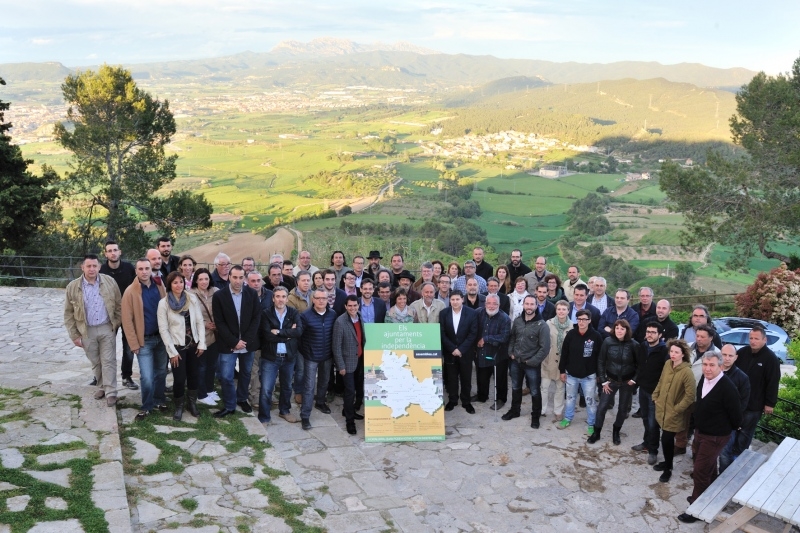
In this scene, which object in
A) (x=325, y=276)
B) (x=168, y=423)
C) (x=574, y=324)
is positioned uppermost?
(x=325, y=276)

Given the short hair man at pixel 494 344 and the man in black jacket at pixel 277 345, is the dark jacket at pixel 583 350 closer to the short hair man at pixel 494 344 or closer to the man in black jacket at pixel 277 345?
the short hair man at pixel 494 344

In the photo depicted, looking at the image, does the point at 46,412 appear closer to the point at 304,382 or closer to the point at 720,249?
the point at 304,382

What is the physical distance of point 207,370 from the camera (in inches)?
281

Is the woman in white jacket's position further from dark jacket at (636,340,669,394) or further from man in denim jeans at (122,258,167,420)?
dark jacket at (636,340,669,394)

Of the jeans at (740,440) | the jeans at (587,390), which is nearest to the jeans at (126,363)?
the jeans at (587,390)

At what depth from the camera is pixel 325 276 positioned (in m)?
7.59

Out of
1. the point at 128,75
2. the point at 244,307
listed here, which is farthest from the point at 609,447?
the point at 128,75

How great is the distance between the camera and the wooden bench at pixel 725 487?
5367 mm

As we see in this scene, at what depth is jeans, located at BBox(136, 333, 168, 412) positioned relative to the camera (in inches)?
256

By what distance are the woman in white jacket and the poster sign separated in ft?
6.36

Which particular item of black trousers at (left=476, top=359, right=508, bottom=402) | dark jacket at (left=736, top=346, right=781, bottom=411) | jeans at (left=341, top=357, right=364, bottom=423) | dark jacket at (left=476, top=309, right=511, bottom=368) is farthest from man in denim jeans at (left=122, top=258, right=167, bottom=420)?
dark jacket at (left=736, top=346, right=781, bottom=411)

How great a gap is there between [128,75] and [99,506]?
20.8 metres

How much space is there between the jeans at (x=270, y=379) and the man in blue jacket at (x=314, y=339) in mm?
214

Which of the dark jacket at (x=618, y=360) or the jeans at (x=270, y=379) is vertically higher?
the dark jacket at (x=618, y=360)
